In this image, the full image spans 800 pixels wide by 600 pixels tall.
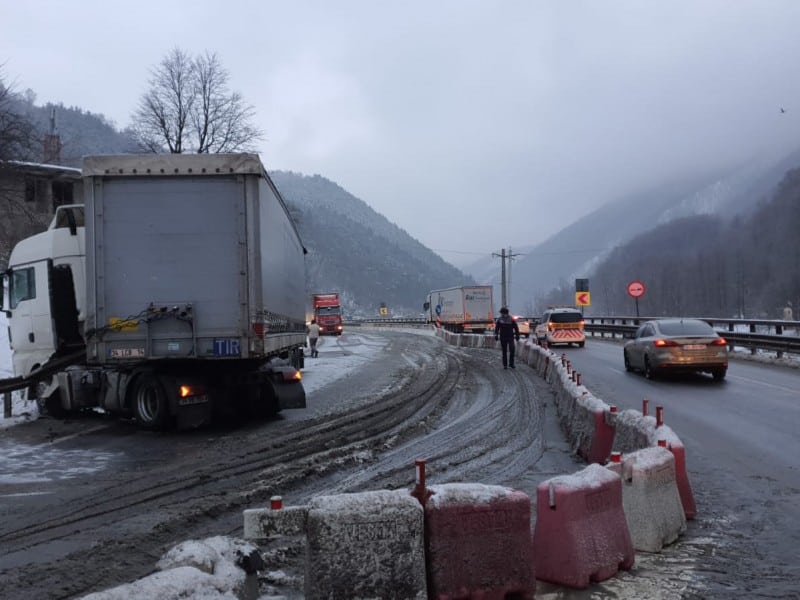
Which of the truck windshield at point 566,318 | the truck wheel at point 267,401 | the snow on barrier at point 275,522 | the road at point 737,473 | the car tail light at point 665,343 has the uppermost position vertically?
the truck windshield at point 566,318

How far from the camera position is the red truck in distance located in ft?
222

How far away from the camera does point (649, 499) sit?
18.5 ft

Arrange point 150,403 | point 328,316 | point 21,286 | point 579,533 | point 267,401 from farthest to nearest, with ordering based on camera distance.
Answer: point 328,316, point 21,286, point 267,401, point 150,403, point 579,533

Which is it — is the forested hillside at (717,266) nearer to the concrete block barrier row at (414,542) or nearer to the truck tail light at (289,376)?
the truck tail light at (289,376)

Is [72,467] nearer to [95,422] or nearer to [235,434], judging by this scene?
[235,434]

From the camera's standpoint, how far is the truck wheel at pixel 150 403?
38.9 feet

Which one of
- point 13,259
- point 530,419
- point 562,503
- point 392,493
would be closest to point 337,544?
point 392,493

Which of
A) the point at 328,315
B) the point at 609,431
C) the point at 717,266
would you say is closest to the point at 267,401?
the point at 609,431

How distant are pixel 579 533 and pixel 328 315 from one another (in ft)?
209

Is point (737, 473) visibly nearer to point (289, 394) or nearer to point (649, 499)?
point (649, 499)

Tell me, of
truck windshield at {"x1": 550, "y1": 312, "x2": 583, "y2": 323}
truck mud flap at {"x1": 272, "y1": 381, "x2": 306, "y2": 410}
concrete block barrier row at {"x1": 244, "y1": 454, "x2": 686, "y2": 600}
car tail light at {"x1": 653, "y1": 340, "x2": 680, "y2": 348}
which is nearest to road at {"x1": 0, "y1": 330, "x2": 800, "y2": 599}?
concrete block barrier row at {"x1": 244, "y1": 454, "x2": 686, "y2": 600}

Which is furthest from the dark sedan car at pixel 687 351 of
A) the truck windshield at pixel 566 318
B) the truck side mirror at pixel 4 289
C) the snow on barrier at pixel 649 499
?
the truck windshield at pixel 566 318

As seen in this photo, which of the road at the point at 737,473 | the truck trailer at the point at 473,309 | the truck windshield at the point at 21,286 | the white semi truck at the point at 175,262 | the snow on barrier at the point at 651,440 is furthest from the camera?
the truck trailer at the point at 473,309

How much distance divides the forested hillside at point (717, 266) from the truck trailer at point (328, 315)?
2079 inches
